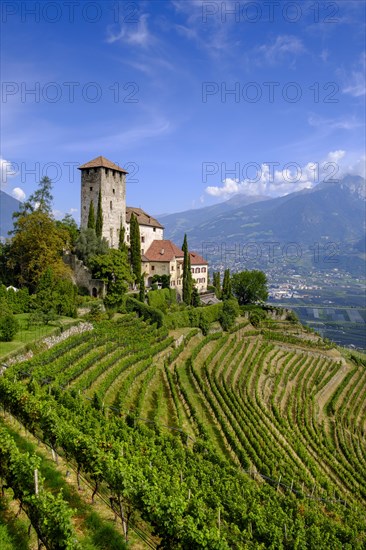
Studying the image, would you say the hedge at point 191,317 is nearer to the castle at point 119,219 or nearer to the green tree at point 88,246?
the castle at point 119,219

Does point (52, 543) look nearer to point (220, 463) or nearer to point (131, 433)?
point (131, 433)

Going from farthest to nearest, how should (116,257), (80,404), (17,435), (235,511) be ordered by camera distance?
(116,257) < (80,404) < (17,435) < (235,511)

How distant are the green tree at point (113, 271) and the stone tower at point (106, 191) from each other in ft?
24.7

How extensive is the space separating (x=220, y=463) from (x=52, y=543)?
12.3 meters

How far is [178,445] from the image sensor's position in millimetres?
20938

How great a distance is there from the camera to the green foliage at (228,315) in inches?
2233

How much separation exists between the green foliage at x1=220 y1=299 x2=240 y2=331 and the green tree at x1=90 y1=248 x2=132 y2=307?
15151 mm

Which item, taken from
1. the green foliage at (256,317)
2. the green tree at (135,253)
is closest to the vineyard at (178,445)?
the green foliage at (256,317)

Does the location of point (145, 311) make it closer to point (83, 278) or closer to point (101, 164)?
point (83, 278)

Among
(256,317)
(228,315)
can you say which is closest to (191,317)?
(228,315)

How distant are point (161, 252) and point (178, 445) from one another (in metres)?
42.4

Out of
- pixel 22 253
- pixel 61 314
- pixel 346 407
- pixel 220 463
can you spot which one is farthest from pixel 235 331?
pixel 220 463

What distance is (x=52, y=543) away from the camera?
10367 millimetres

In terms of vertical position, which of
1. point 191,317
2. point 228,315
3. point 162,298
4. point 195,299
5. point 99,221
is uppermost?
point 99,221
